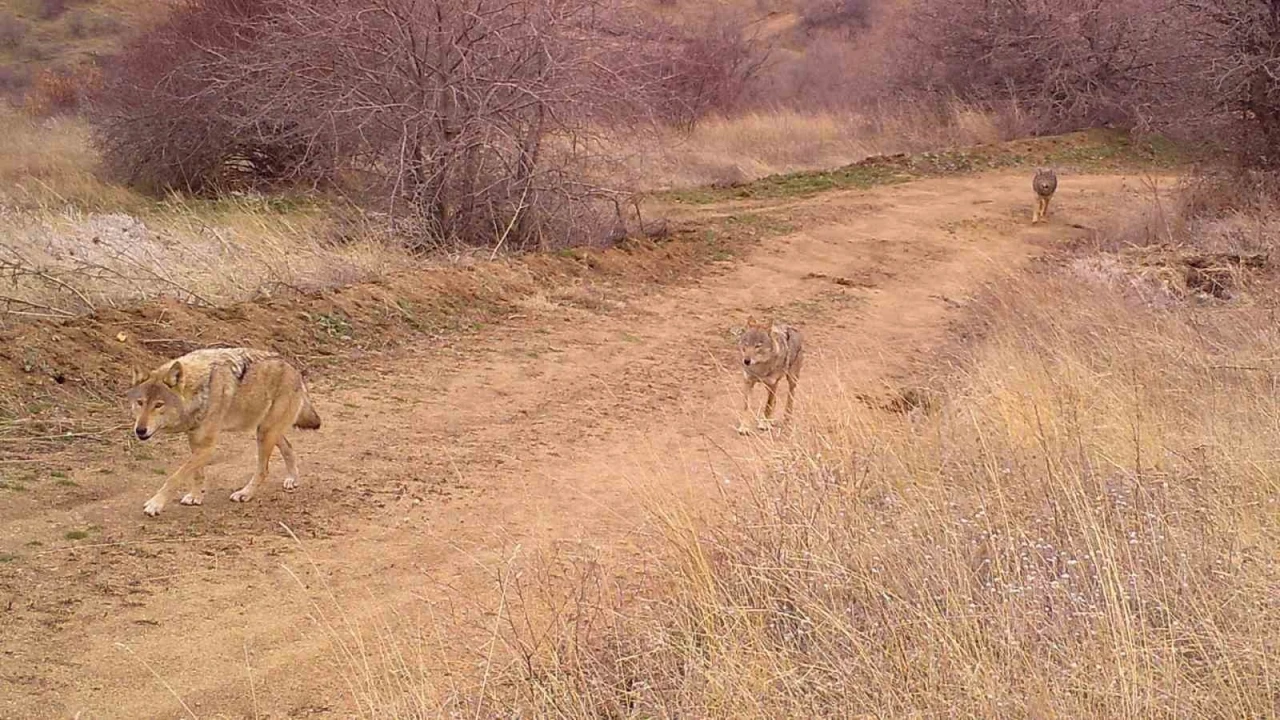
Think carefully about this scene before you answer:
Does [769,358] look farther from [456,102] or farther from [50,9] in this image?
[50,9]

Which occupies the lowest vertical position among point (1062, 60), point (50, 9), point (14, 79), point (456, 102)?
point (1062, 60)

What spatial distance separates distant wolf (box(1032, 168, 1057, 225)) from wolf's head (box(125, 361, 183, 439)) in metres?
16.5

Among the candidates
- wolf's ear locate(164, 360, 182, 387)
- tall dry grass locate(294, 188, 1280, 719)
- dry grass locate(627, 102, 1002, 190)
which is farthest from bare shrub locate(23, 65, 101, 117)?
tall dry grass locate(294, 188, 1280, 719)

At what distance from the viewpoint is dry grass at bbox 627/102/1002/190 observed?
26.1 metres

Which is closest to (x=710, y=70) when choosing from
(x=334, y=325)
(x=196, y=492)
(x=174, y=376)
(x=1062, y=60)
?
(x=1062, y=60)

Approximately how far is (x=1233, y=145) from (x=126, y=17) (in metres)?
42.0

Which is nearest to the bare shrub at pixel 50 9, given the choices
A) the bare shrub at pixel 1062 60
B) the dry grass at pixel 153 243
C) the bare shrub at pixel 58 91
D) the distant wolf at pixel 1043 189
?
the bare shrub at pixel 58 91

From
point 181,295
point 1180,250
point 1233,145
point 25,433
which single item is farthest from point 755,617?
point 1233,145

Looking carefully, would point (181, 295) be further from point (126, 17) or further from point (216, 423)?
point (126, 17)

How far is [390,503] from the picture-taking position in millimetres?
6875

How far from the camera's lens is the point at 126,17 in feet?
148

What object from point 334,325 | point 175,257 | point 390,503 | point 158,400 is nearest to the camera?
point 158,400

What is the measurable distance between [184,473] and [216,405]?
45cm

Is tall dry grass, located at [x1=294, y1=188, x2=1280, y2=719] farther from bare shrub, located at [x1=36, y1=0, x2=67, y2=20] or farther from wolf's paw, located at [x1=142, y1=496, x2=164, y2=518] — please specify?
bare shrub, located at [x1=36, y1=0, x2=67, y2=20]
